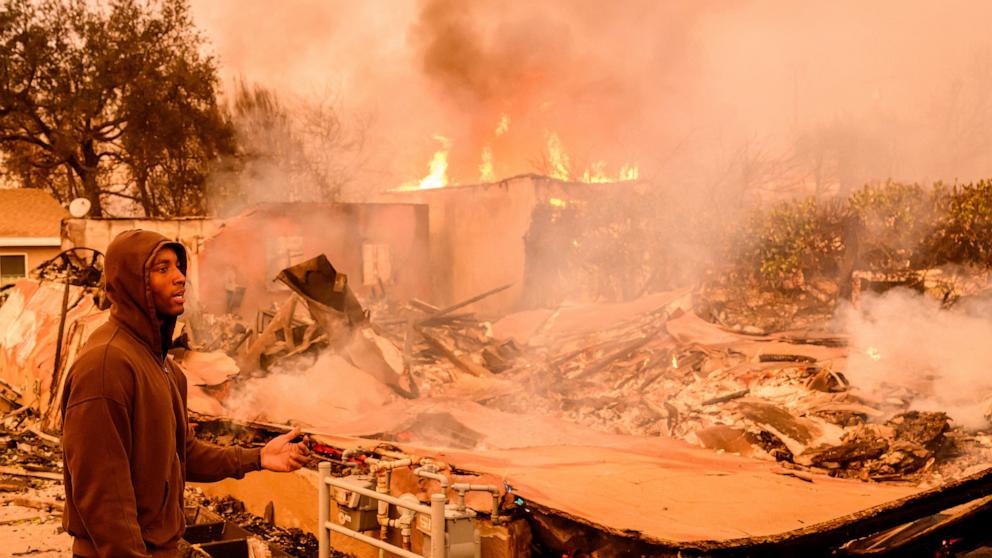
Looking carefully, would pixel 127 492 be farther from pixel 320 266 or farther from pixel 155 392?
pixel 320 266

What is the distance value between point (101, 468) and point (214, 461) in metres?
0.77

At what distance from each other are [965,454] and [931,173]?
28.5ft

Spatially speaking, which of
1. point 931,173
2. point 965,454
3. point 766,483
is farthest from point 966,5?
point 766,483

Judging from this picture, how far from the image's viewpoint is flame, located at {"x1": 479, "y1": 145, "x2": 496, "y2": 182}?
25.8 meters

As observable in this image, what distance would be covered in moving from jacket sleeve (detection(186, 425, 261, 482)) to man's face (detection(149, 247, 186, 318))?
0.56 m

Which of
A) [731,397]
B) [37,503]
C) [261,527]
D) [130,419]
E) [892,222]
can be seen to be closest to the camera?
[130,419]

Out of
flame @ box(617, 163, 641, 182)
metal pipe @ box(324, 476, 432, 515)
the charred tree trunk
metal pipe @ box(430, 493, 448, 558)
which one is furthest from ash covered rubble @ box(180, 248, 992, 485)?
the charred tree trunk

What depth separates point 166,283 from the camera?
277 cm

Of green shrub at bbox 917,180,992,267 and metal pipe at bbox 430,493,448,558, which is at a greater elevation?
green shrub at bbox 917,180,992,267

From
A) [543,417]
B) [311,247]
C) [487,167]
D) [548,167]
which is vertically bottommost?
[543,417]

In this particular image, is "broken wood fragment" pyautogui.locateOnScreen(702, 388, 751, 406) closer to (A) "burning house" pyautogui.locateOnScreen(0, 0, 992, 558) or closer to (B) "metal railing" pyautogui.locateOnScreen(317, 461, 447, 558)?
(A) "burning house" pyautogui.locateOnScreen(0, 0, 992, 558)

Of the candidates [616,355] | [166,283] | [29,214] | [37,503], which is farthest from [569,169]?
[166,283]

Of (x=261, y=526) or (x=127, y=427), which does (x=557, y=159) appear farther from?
(x=127, y=427)

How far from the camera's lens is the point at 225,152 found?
27469 millimetres
